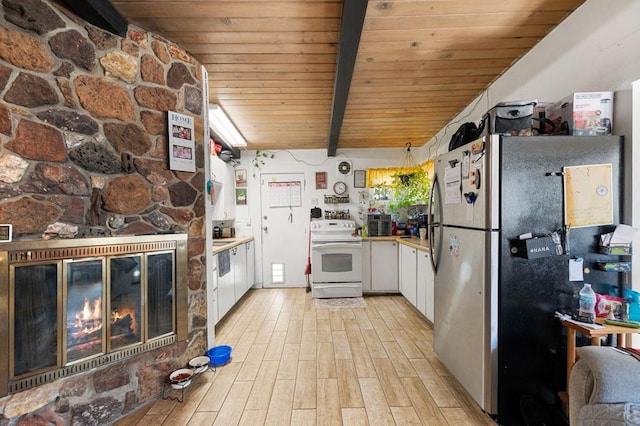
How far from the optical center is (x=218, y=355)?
219cm

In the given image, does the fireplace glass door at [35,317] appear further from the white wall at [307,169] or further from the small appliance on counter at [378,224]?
the small appliance on counter at [378,224]

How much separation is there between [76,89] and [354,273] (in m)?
3.32

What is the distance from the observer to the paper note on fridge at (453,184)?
178 centimetres

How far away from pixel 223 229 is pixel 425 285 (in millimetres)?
2905


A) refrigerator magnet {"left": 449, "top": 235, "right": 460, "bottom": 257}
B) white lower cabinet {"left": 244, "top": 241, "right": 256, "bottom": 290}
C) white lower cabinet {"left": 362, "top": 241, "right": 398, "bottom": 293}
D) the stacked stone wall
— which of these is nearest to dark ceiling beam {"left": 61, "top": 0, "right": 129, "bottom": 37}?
the stacked stone wall

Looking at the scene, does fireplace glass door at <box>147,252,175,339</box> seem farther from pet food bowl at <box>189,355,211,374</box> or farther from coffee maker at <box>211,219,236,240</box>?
coffee maker at <box>211,219,236,240</box>

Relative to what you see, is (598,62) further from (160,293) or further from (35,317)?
(35,317)

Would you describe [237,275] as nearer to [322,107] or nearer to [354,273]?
→ [354,273]

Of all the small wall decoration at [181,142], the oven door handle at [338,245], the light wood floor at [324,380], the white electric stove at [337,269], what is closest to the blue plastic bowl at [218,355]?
the light wood floor at [324,380]

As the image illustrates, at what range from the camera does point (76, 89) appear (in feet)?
5.07

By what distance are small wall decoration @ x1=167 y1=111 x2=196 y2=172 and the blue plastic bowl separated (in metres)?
1.42

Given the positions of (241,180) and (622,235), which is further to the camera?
(241,180)

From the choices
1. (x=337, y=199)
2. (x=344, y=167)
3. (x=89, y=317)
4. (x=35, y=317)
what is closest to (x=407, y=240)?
(x=337, y=199)

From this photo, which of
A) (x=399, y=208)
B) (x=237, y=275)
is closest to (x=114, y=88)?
(x=237, y=275)
